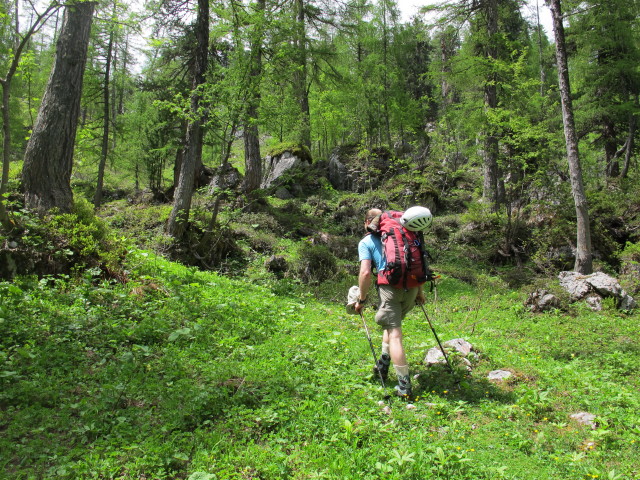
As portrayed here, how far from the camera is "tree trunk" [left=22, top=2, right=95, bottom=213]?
6.38 meters

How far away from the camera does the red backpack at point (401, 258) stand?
159 inches

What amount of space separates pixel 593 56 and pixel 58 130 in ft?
65.3

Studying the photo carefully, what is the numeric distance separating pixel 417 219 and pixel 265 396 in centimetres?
242

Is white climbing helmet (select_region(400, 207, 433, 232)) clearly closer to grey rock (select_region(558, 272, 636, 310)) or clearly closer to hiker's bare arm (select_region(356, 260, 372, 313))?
hiker's bare arm (select_region(356, 260, 372, 313))

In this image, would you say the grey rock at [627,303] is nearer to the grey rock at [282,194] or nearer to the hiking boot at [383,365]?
the hiking boot at [383,365]

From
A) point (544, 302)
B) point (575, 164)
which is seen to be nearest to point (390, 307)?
point (544, 302)

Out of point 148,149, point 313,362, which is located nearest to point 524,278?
point 313,362

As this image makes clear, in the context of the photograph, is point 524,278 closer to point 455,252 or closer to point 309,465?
point 455,252

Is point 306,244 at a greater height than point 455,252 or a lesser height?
greater

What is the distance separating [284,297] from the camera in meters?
7.72

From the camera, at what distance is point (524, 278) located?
34.7ft

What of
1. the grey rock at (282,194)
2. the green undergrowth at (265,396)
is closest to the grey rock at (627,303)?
the green undergrowth at (265,396)

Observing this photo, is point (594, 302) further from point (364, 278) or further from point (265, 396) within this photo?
point (265, 396)

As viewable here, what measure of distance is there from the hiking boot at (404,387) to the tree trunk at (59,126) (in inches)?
246
